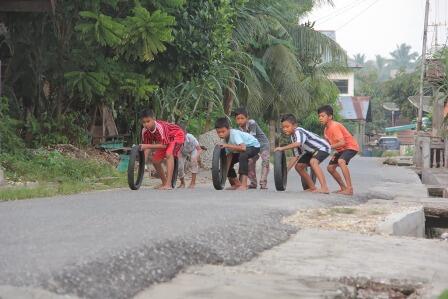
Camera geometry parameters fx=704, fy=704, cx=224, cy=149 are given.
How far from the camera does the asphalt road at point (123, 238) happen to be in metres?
4.06

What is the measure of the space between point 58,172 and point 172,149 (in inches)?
129

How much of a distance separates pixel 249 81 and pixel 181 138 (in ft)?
53.6

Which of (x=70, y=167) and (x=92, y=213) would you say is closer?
(x=92, y=213)

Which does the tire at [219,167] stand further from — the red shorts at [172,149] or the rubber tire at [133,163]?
the rubber tire at [133,163]

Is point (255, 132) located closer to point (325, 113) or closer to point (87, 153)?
point (325, 113)

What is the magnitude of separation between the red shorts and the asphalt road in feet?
7.19

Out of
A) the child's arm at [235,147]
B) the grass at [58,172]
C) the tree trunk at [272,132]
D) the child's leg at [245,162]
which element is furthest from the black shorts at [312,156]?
the tree trunk at [272,132]

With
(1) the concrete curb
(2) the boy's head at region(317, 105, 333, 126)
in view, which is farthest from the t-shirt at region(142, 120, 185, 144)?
(1) the concrete curb

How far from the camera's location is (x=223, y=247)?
542 centimetres

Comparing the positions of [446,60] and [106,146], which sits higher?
[446,60]

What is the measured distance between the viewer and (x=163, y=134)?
35.8 ft

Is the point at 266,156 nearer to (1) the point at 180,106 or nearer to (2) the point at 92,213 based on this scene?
(2) the point at 92,213

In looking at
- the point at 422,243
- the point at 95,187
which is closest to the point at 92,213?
the point at 422,243

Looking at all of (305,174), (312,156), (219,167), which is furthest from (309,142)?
(219,167)
